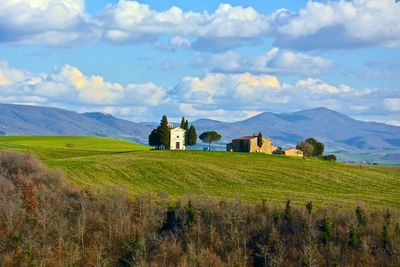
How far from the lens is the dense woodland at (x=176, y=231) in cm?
8319

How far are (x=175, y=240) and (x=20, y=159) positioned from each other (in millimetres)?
38269

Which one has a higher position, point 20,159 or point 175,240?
point 20,159

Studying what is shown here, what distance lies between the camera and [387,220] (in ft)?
273

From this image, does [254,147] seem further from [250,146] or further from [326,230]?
[326,230]

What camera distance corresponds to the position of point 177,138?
536 ft

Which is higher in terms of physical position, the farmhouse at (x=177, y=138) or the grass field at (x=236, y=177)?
the farmhouse at (x=177, y=138)

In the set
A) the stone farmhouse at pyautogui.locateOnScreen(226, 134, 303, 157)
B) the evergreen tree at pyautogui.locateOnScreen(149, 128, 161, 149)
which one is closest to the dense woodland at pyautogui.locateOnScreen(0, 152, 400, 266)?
the evergreen tree at pyautogui.locateOnScreen(149, 128, 161, 149)

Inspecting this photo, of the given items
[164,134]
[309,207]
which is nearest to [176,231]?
[309,207]

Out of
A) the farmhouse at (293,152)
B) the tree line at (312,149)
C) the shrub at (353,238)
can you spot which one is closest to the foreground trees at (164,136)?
the farmhouse at (293,152)

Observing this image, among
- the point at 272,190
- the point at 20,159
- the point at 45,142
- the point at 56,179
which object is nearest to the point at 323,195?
the point at 272,190

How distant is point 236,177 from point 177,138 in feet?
156

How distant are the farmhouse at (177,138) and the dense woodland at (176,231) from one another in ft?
187

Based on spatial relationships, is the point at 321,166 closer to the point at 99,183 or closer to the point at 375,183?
the point at 375,183

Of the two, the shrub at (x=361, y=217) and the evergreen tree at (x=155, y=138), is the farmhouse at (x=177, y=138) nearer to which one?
Answer: the evergreen tree at (x=155, y=138)
